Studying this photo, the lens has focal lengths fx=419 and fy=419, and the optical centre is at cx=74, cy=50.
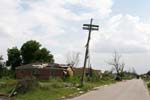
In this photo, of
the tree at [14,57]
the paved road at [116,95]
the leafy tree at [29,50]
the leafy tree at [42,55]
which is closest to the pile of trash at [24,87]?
the paved road at [116,95]

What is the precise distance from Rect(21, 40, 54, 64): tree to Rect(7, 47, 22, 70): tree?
1364 mm

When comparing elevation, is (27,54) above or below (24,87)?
above

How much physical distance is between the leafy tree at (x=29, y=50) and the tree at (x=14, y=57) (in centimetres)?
136

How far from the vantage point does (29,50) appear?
10844cm

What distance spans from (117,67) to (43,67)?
6644cm

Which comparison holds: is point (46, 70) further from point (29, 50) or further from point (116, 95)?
point (116, 95)

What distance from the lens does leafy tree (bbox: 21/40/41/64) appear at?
10875cm

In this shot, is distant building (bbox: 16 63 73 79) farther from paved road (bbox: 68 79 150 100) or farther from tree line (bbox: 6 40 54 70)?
paved road (bbox: 68 79 150 100)

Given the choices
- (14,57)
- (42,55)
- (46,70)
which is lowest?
(46,70)

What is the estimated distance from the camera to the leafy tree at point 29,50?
108750 mm

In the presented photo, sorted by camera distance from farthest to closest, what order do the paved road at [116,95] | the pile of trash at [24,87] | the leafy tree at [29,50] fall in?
1. the leafy tree at [29,50]
2. the pile of trash at [24,87]
3. the paved road at [116,95]

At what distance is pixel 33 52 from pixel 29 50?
59.3 inches

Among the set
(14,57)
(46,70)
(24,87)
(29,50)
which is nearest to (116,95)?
(24,87)

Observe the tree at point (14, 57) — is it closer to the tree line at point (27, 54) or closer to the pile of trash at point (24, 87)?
the tree line at point (27, 54)
